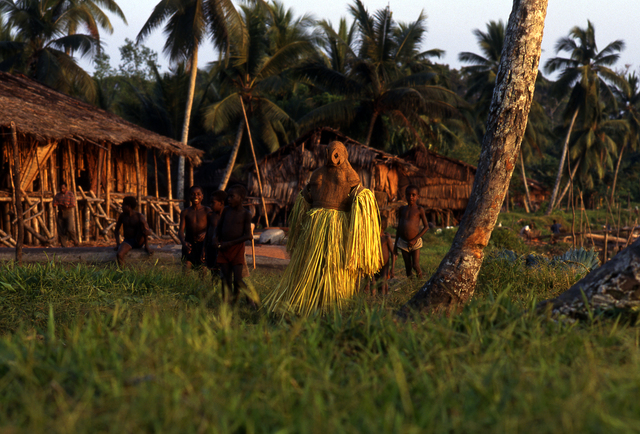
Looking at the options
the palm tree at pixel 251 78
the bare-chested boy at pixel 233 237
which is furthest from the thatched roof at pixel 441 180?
the bare-chested boy at pixel 233 237

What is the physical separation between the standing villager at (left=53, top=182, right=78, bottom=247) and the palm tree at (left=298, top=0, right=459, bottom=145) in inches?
446

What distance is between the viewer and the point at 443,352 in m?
2.35

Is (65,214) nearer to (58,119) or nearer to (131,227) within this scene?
(58,119)

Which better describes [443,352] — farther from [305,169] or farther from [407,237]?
[305,169]

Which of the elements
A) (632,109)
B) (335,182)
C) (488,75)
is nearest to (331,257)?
(335,182)

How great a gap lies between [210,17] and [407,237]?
15.1 meters

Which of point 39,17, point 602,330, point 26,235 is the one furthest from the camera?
point 39,17

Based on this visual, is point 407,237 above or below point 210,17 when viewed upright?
below

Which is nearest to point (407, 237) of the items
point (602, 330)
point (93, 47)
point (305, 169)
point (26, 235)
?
point (602, 330)

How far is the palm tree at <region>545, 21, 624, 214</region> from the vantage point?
29562mm

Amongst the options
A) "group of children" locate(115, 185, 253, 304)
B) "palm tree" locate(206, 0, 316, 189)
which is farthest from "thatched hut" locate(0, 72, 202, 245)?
"palm tree" locate(206, 0, 316, 189)

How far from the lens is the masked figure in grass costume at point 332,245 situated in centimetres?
426

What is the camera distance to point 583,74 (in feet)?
97.2

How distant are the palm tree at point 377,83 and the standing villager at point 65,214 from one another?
11324mm
